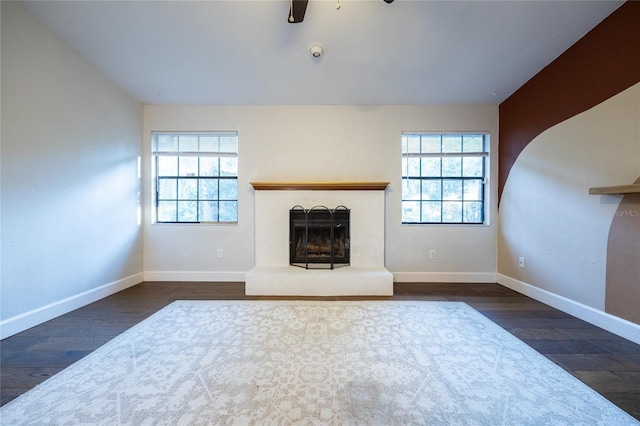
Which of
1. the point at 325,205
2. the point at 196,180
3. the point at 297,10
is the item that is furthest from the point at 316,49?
the point at 196,180

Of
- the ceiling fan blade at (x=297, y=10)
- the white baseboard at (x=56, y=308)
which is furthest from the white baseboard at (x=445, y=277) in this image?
the white baseboard at (x=56, y=308)

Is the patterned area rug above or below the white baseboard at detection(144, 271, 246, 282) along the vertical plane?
below

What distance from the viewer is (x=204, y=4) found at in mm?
2133

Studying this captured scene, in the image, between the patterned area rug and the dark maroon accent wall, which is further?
the dark maroon accent wall

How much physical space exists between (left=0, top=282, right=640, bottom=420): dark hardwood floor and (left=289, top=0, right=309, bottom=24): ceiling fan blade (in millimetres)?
2869

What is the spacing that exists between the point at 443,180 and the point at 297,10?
2814mm

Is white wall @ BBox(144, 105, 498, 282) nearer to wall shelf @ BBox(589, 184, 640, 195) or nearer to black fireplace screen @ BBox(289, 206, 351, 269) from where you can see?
black fireplace screen @ BBox(289, 206, 351, 269)

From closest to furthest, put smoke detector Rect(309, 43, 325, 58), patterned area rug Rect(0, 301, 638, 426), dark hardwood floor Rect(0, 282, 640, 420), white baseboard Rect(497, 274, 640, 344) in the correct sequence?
1. patterned area rug Rect(0, 301, 638, 426)
2. dark hardwood floor Rect(0, 282, 640, 420)
3. white baseboard Rect(497, 274, 640, 344)
4. smoke detector Rect(309, 43, 325, 58)

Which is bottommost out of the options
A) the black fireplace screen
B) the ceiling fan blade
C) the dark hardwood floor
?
the dark hardwood floor

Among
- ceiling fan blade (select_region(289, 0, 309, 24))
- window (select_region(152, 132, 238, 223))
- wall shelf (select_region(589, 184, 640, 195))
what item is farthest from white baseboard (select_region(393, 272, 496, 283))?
ceiling fan blade (select_region(289, 0, 309, 24))

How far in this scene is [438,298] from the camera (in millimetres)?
2828

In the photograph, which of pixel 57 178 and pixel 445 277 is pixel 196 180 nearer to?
pixel 57 178

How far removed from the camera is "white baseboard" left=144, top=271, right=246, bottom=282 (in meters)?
3.52

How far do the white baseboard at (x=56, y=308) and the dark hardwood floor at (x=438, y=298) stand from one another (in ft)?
0.23
